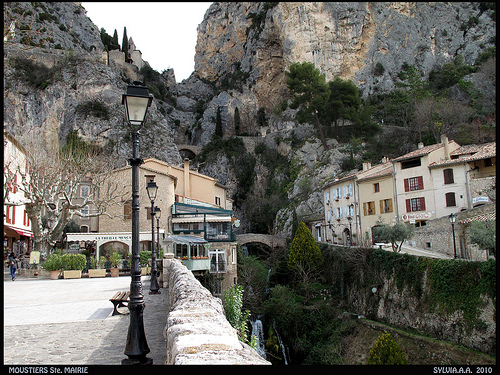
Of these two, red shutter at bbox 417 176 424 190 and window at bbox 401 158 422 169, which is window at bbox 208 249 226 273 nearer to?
red shutter at bbox 417 176 424 190

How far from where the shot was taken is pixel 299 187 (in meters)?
45.7

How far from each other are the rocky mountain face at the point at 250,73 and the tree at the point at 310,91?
3419 mm

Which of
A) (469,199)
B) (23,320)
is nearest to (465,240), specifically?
(469,199)

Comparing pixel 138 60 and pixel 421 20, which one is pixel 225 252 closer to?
pixel 421 20

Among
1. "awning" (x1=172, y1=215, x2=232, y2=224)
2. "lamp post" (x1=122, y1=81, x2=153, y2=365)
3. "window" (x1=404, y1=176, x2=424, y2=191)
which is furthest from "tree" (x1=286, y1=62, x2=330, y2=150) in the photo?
"lamp post" (x1=122, y1=81, x2=153, y2=365)

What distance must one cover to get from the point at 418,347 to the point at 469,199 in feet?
43.1

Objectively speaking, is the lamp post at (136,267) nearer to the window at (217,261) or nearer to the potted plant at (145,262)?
the potted plant at (145,262)

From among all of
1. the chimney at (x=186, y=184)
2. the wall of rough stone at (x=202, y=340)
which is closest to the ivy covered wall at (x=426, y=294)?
the wall of rough stone at (x=202, y=340)

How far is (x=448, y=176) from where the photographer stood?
90.5 ft

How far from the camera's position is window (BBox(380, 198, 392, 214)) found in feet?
101

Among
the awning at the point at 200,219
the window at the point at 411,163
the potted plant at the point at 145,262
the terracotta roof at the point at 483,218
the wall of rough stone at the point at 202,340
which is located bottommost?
the potted plant at the point at 145,262

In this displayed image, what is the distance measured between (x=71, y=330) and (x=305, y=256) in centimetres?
2421

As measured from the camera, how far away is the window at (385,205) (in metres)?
30.9

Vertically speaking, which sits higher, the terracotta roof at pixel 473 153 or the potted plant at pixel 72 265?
the terracotta roof at pixel 473 153
